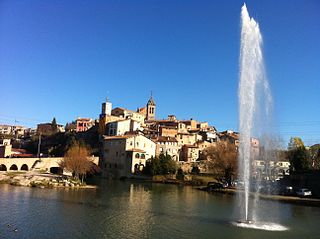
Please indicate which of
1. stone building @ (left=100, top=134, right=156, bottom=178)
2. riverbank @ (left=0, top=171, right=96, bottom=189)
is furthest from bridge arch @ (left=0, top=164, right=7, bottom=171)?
stone building @ (left=100, top=134, right=156, bottom=178)

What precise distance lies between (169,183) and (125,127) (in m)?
35.8

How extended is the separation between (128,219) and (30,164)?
51.1m

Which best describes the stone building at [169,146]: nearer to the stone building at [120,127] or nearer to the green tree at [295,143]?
the stone building at [120,127]

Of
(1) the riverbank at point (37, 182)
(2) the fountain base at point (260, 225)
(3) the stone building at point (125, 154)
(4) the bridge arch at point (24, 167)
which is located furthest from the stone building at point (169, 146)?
(2) the fountain base at point (260, 225)

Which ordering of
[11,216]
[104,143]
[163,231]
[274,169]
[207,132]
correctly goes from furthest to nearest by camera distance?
[207,132], [104,143], [274,169], [11,216], [163,231]

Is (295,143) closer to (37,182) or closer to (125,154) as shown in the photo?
A: (125,154)

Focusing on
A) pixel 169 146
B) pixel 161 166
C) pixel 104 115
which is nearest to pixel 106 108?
pixel 104 115

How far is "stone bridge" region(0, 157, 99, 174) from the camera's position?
2731 inches

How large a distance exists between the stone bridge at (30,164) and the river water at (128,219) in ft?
107

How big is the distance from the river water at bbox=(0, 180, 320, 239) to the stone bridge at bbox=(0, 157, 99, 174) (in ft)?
107

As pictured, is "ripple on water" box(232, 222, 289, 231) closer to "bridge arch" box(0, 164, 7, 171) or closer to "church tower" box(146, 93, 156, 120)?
"bridge arch" box(0, 164, 7, 171)

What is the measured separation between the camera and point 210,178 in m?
78.4

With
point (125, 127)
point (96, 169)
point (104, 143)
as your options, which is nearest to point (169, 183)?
point (96, 169)

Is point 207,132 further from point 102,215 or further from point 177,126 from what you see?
point 102,215
